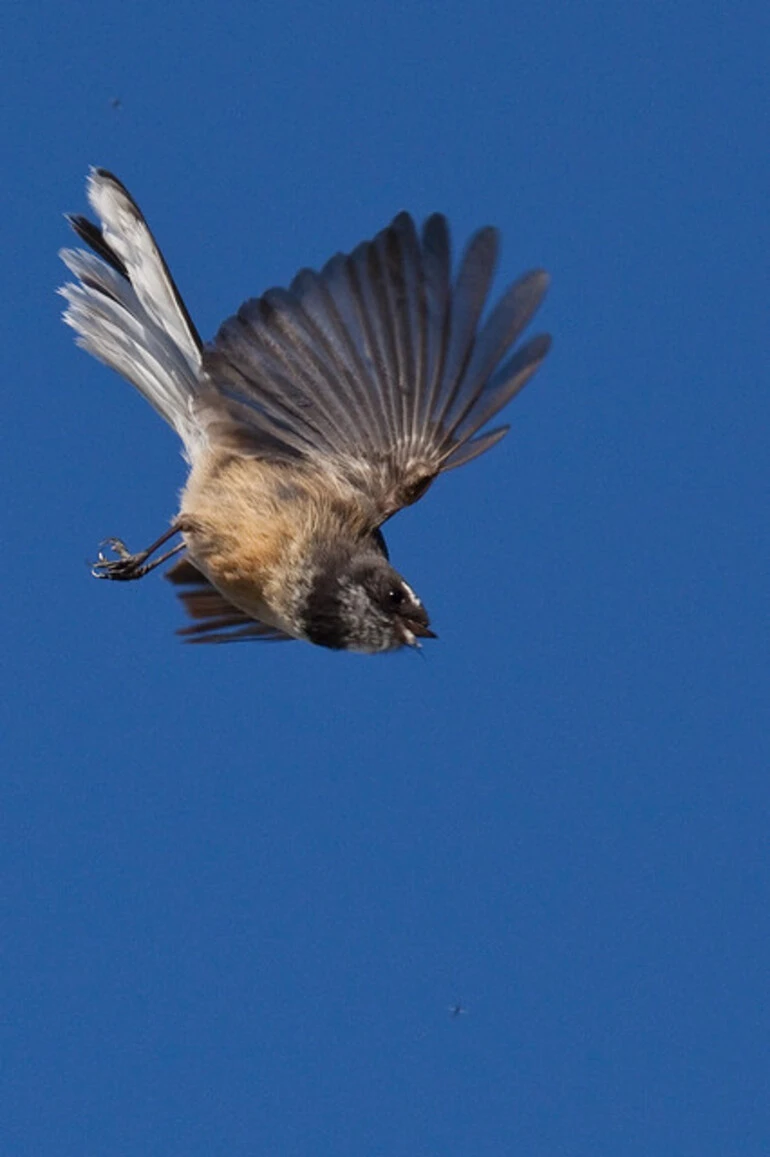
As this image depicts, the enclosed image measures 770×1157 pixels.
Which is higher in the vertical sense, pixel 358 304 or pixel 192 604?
pixel 358 304

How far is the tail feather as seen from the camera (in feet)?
18.9

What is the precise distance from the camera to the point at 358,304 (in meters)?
5.33

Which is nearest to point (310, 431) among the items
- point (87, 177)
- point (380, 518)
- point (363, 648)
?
point (380, 518)

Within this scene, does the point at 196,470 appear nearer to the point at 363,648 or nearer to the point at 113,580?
the point at 113,580

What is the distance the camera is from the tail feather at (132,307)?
5.75 m

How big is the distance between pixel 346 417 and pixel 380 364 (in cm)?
19

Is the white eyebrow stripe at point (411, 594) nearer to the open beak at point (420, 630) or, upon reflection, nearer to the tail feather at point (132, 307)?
the open beak at point (420, 630)

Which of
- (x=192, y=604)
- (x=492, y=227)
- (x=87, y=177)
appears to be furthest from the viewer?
(x=192, y=604)

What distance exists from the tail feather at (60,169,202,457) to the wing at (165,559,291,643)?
637mm

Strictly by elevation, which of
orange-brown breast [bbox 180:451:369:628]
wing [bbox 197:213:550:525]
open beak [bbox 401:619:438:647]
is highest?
wing [bbox 197:213:550:525]

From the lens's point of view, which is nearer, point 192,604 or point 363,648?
point 363,648

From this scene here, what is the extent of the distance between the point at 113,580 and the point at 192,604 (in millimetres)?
554

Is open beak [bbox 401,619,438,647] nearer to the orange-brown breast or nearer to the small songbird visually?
the small songbird

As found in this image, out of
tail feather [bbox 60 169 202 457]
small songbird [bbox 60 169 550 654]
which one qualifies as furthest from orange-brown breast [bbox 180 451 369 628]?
tail feather [bbox 60 169 202 457]
